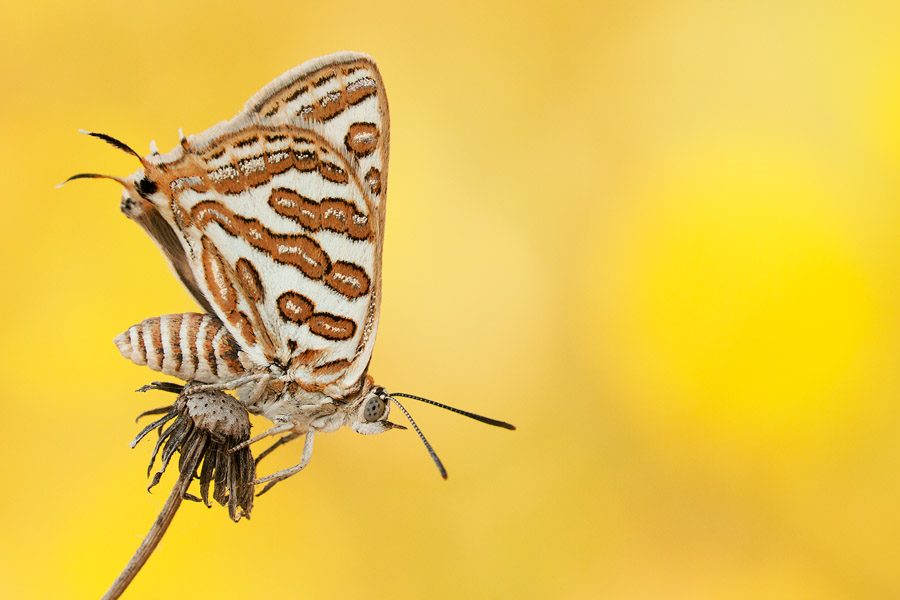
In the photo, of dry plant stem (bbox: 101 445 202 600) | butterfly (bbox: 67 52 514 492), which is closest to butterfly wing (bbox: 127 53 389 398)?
butterfly (bbox: 67 52 514 492)

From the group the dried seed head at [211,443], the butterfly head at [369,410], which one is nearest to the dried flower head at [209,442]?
the dried seed head at [211,443]

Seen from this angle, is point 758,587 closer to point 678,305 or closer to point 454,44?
point 678,305

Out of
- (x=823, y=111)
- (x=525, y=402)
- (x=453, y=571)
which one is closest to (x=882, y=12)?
(x=823, y=111)

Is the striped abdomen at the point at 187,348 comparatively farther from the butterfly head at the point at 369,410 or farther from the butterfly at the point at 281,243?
the butterfly head at the point at 369,410

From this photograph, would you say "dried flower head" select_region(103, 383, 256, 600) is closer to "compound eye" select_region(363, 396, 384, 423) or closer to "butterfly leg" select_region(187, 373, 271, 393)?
"butterfly leg" select_region(187, 373, 271, 393)

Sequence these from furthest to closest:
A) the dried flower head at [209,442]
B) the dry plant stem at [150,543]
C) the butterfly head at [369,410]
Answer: the butterfly head at [369,410]
the dried flower head at [209,442]
the dry plant stem at [150,543]

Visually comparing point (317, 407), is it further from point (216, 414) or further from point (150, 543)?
point (150, 543)
